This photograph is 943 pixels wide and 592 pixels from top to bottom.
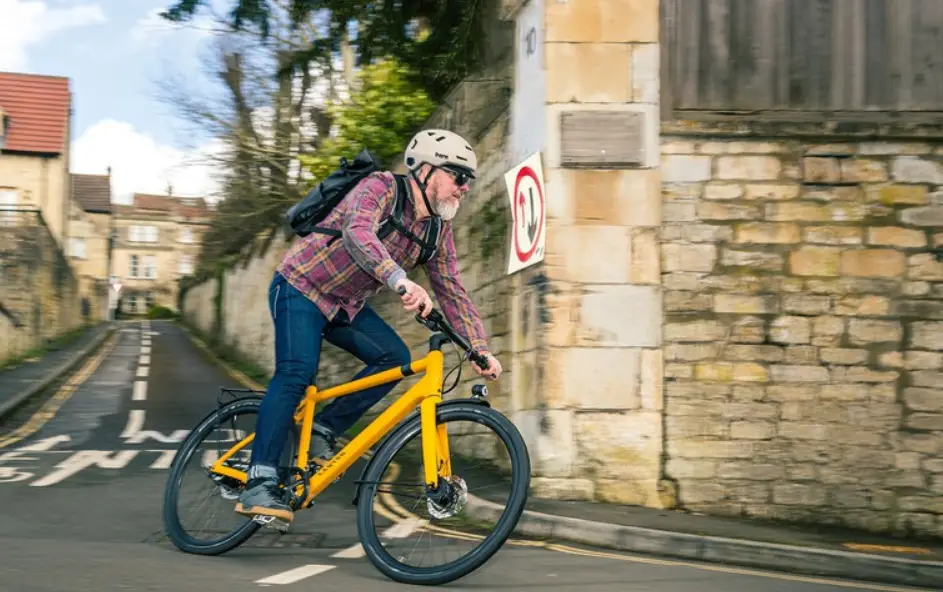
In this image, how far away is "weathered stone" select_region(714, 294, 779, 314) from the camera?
8.04m

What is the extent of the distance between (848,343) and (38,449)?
25.1 ft

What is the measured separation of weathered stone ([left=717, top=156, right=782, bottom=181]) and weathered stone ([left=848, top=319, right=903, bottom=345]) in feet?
3.87

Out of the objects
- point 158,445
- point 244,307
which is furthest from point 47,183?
point 158,445

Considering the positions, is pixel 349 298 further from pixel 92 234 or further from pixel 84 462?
pixel 92 234

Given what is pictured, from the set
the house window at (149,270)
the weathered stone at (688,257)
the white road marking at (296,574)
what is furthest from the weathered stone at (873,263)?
the house window at (149,270)

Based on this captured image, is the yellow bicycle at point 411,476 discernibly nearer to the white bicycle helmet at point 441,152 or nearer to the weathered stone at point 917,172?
the white bicycle helmet at point 441,152

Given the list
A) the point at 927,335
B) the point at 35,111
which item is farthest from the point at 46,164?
the point at 927,335

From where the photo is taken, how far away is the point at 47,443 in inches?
Result: 473

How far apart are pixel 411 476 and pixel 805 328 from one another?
3.99 meters

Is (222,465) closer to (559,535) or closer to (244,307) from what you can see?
(559,535)

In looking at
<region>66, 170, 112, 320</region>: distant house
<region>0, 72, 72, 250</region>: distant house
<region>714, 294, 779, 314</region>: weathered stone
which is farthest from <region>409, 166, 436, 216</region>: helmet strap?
<region>66, 170, 112, 320</region>: distant house

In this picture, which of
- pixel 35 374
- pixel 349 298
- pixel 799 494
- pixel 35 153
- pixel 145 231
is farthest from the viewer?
pixel 145 231

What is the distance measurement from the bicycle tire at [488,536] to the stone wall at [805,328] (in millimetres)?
3409

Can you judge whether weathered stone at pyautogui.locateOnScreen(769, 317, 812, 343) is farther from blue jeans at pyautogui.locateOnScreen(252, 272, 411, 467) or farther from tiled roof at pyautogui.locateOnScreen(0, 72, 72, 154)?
tiled roof at pyautogui.locateOnScreen(0, 72, 72, 154)
